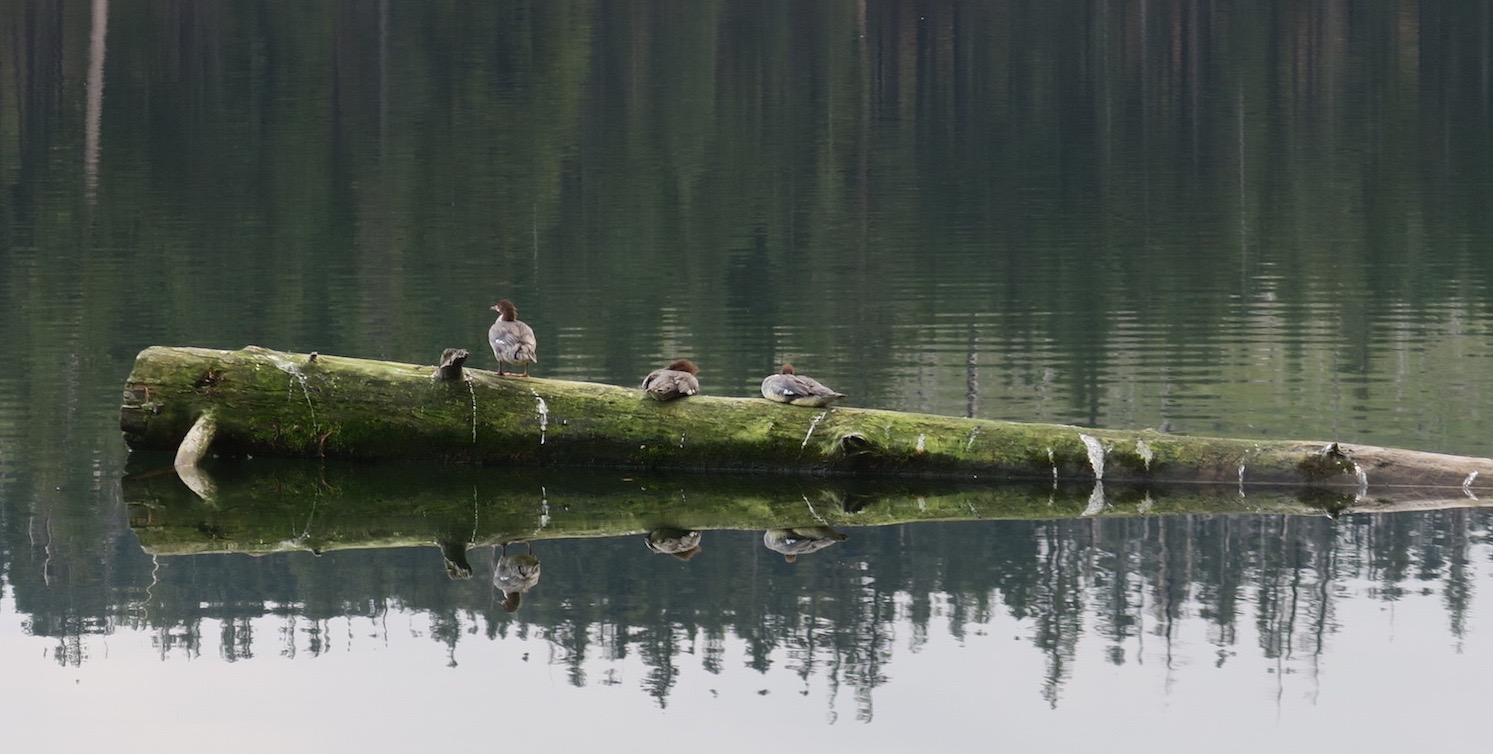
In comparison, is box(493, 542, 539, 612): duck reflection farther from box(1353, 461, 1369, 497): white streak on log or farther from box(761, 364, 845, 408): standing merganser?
box(1353, 461, 1369, 497): white streak on log

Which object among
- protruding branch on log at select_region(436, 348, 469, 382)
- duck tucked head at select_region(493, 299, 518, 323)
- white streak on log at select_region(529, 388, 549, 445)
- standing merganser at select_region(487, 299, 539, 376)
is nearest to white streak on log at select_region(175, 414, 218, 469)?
protruding branch on log at select_region(436, 348, 469, 382)

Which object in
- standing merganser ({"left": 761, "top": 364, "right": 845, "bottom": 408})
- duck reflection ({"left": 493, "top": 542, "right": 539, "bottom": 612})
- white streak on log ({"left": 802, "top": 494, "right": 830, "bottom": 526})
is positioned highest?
standing merganser ({"left": 761, "top": 364, "right": 845, "bottom": 408})

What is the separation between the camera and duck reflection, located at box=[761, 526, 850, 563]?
688 inches

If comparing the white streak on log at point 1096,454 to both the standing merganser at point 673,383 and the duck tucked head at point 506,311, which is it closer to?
the standing merganser at point 673,383

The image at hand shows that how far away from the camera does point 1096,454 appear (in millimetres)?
19922

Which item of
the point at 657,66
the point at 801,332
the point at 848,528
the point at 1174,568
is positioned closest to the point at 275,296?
the point at 801,332

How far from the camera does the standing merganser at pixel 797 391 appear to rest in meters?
20.4

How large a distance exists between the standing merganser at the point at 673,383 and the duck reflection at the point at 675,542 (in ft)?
7.70

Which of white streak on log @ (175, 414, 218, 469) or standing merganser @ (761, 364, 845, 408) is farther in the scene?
white streak on log @ (175, 414, 218, 469)

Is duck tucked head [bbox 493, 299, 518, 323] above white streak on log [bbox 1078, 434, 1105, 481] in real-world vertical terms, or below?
above

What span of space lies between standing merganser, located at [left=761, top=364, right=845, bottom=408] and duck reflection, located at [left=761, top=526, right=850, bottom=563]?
2269mm

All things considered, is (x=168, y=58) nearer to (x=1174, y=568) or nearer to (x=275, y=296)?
(x=275, y=296)

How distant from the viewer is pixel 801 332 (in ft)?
110

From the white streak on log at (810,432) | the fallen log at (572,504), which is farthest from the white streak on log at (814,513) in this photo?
the white streak on log at (810,432)
